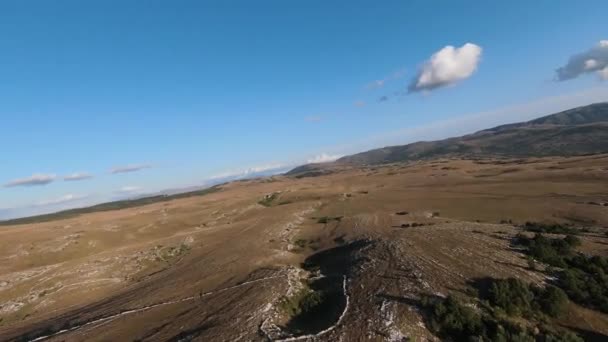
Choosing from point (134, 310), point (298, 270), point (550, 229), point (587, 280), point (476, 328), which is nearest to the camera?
point (476, 328)

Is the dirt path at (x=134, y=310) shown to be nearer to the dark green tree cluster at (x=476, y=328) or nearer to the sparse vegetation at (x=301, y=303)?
the sparse vegetation at (x=301, y=303)

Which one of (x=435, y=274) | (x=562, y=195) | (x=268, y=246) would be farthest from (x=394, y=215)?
(x=435, y=274)

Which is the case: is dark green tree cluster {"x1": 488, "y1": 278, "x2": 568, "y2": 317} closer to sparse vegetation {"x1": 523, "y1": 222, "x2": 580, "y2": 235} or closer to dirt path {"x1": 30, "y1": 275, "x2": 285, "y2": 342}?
sparse vegetation {"x1": 523, "y1": 222, "x2": 580, "y2": 235}

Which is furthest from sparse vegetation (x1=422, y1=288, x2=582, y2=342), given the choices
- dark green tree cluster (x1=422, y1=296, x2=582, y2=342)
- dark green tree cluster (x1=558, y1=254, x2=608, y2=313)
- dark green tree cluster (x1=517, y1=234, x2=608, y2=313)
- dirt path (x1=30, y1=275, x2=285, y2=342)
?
dirt path (x1=30, y1=275, x2=285, y2=342)

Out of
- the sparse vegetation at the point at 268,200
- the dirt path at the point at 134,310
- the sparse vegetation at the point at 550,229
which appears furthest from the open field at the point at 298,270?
the sparse vegetation at the point at 268,200

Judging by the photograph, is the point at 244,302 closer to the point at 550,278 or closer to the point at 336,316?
the point at 336,316

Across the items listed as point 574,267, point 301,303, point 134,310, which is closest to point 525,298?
point 574,267

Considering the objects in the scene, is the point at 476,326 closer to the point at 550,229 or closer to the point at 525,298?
the point at 525,298

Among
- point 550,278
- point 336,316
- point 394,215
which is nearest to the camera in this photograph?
point 336,316
